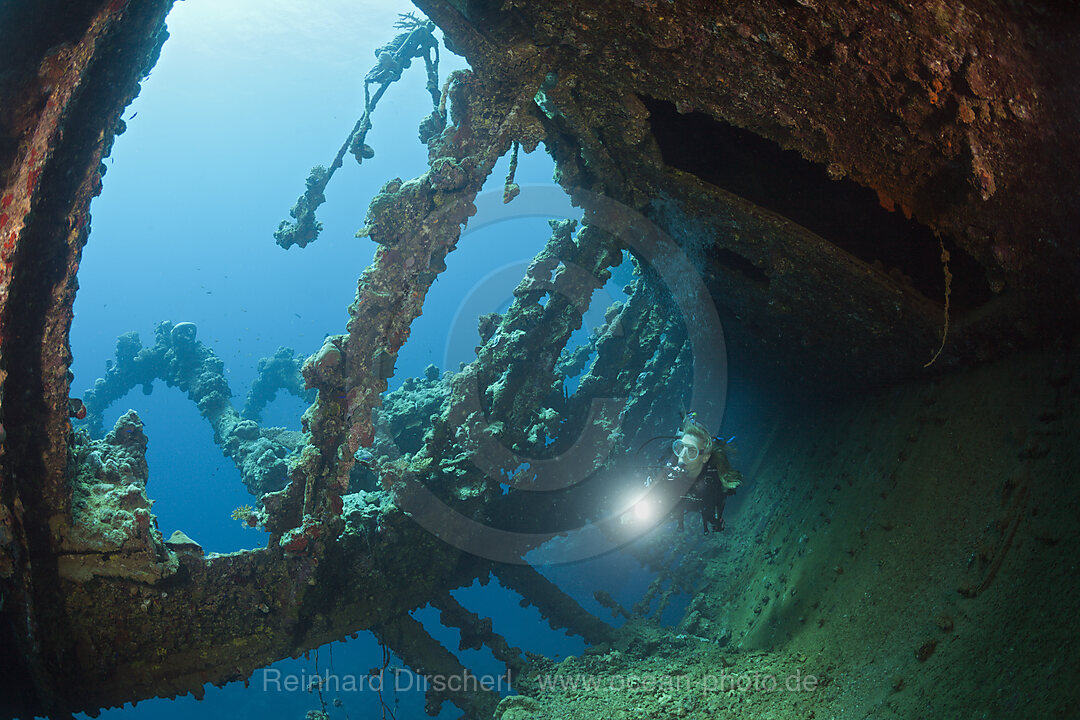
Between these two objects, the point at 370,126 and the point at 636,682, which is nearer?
the point at 636,682

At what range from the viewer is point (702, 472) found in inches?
217

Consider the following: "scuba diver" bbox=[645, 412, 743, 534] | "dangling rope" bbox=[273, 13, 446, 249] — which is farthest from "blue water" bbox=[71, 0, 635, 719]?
"dangling rope" bbox=[273, 13, 446, 249]

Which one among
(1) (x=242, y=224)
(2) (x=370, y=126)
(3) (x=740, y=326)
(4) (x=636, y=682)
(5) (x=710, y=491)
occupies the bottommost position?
(4) (x=636, y=682)

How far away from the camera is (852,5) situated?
7.73 ft

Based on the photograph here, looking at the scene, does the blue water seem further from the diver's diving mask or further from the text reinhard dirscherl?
the diver's diving mask

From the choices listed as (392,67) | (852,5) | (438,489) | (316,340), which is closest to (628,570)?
(438,489)

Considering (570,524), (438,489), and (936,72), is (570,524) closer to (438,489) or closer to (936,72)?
(438,489)

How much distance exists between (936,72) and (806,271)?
209 centimetres

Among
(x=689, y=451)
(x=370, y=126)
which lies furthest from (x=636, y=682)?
(x=370, y=126)

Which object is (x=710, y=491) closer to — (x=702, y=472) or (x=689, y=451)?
(x=702, y=472)

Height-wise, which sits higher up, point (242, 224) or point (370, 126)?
point (242, 224)

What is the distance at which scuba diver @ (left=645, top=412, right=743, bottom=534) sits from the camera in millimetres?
5332

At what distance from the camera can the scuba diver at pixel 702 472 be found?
5332 millimetres

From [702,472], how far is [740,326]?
1898mm
